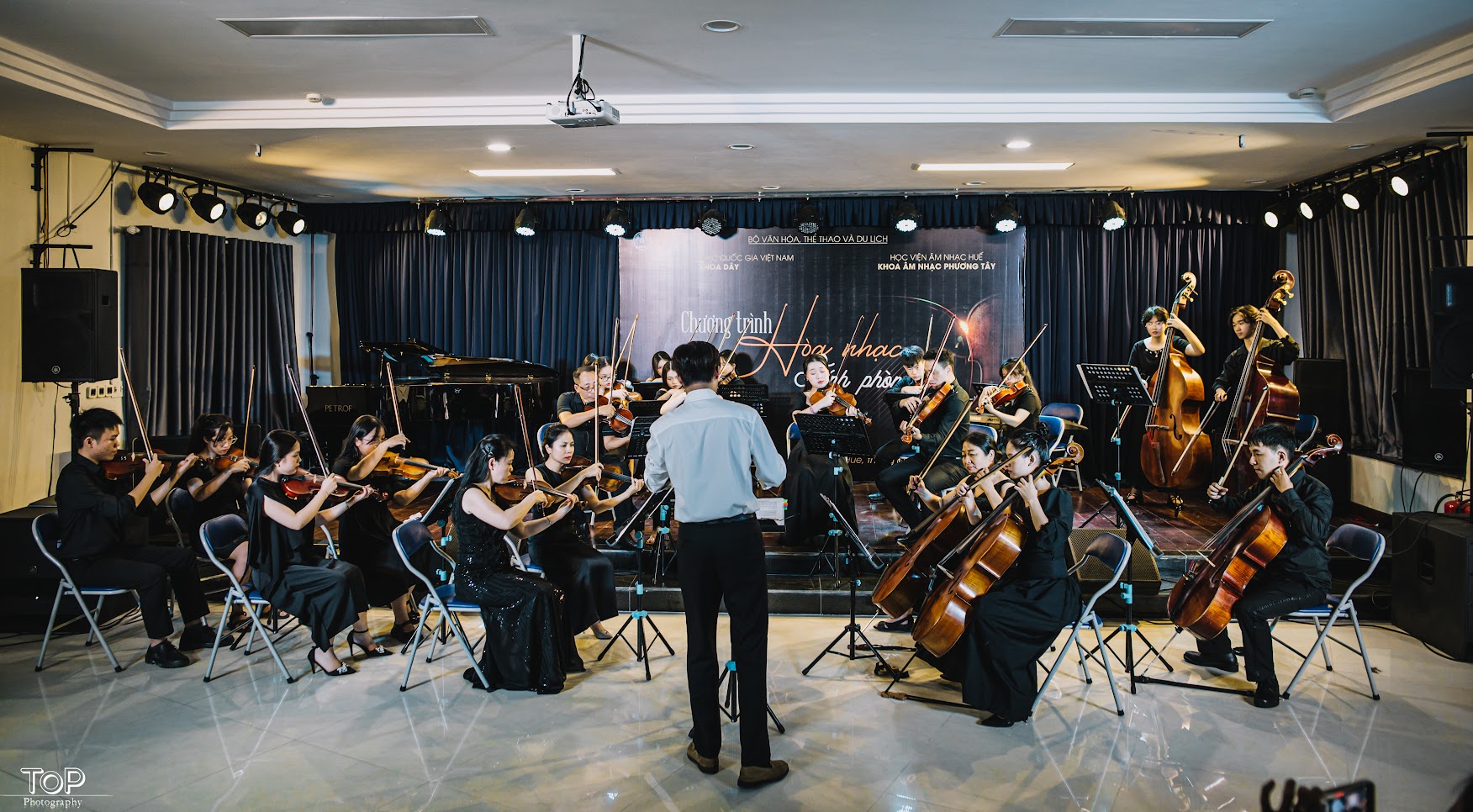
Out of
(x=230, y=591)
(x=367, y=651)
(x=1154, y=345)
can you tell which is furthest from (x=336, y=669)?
(x=1154, y=345)

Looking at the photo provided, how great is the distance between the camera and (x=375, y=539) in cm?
535

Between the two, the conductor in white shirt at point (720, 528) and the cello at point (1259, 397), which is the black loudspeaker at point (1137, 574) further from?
the conductor in white shirt at point (720, 528)

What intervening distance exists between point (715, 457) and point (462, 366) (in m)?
6.29

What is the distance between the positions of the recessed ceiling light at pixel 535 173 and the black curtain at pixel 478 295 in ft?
5.42

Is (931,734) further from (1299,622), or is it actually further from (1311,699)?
(1299,622)

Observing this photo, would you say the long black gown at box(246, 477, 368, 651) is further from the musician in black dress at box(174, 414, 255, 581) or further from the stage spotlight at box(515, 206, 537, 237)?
the stage spotlight at box(515, 206, 537, 237)

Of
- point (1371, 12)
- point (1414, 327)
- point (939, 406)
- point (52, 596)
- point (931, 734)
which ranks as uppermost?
point (1371, 12)

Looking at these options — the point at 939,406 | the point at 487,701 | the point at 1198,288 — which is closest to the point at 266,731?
the point at 487,701

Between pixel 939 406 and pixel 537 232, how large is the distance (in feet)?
16.7

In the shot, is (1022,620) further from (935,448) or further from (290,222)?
(290,222)

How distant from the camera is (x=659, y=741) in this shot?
13.1 feet

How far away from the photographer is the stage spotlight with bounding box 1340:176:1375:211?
724 centimetres

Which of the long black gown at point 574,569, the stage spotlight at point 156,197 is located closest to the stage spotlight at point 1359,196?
the long black gown at point 574,569

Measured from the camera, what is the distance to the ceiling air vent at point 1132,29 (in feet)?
15.2
